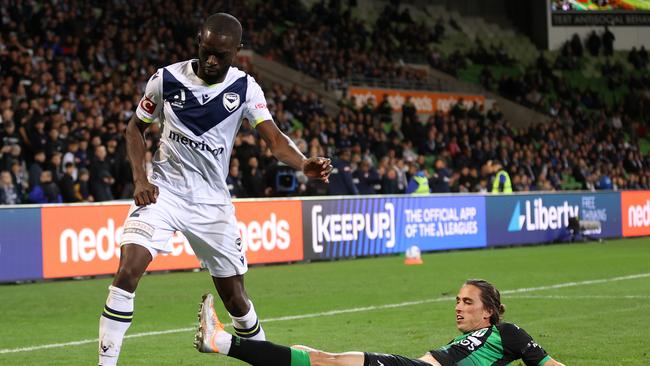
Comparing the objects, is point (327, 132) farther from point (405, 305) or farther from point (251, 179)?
point (405, 305)

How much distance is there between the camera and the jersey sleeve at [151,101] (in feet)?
24.2

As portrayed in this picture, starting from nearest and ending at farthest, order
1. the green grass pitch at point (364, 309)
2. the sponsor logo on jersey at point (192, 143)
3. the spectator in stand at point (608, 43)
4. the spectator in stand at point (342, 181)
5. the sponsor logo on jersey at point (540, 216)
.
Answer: the sponsor logo on jersey at point (192, 143)
the green grass pitch at point (364, 309)
the spectator in stand at point (342, 181)
the sponsor logo on jersey at point (540, 216)
the spectator in stand at point (608, 43)

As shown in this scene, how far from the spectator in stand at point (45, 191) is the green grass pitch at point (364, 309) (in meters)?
2.21

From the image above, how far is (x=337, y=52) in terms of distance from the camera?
38656mm

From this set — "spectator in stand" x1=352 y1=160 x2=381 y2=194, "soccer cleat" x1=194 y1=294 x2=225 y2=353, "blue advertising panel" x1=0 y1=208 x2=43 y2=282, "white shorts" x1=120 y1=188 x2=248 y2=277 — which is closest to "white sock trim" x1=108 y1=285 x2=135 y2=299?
"white shorts" x1=120 y1=188 x2=248 y2=277

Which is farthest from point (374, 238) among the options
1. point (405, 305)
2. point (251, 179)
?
point (405, 305)

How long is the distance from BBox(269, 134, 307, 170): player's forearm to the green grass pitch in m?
2.17

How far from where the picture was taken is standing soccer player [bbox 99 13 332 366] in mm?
7148

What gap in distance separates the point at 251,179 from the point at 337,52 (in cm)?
1723

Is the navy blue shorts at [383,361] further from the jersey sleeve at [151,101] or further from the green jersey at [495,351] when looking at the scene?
the jersey sleeve at [151,101]

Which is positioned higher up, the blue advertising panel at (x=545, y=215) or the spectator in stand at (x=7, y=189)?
the spectator in stand at (x=7, y=189)

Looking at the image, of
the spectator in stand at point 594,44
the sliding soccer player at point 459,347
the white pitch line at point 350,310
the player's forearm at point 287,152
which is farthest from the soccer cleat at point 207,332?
the spectator in stand at point 594,44

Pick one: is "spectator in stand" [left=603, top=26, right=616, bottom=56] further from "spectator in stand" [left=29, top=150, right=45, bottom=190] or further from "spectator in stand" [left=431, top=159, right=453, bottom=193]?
"spectator in stand" [left=29, top=150, right=45, bottom=190]

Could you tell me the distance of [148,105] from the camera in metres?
7.40
